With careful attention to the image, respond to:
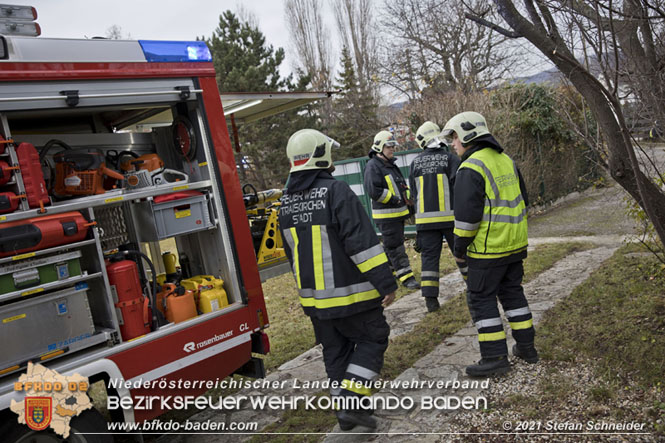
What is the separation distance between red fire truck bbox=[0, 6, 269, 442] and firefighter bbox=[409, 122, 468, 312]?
7.72 feet

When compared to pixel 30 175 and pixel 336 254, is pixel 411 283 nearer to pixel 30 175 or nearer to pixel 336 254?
pixel 336 254

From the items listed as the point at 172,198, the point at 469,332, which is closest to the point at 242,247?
the point at 172,198

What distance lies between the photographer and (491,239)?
12.8 ft

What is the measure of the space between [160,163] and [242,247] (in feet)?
3.18

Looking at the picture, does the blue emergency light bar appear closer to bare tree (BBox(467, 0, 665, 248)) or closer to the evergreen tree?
bare tree (BBox(467, 0, 665, 248))

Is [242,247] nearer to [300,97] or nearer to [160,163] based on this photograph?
[160,163]

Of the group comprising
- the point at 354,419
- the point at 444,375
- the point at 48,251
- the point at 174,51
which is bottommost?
the point at 444,375

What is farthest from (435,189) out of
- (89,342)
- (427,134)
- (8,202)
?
(8,202)

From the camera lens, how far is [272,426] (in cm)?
391

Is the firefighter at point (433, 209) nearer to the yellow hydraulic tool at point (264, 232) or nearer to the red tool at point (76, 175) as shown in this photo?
the yellow hydraulic tool at point (264, 232)

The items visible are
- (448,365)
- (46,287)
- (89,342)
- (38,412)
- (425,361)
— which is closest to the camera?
(38,412)

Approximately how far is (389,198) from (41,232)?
4415 mm

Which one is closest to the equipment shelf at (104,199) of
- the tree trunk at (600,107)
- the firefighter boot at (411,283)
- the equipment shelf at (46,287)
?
the equipment shelf at (46,287)

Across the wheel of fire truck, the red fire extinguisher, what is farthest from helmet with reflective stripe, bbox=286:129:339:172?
the wheel of fire truck
